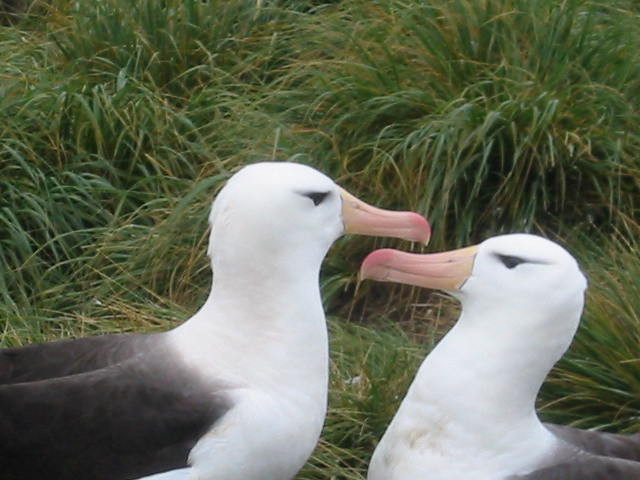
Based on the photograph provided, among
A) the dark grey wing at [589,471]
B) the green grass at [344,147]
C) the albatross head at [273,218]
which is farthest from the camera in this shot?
the green grass at [344,147]

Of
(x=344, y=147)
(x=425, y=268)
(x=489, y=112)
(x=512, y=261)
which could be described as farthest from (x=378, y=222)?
(x=344, y=147)

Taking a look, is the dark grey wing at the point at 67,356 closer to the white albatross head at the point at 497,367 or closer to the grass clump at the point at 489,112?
the white albatross head at the point at 497,367

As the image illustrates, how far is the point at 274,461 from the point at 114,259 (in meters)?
2.23

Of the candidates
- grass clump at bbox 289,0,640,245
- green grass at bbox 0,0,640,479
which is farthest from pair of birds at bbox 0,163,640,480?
grass clump at bbox 289,0,640,245

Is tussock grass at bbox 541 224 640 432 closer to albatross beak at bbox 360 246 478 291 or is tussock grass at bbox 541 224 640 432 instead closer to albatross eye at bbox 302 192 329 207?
albatross beak at bbox 360 246 478 291

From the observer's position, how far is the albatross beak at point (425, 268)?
11.8 feet

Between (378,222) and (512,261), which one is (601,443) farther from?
(378,222)

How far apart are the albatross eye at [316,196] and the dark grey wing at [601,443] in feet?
2.75

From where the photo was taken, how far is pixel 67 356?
12.4 ft

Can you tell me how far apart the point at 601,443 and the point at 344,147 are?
222cm

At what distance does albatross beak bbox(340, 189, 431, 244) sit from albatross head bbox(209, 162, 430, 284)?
94 mm

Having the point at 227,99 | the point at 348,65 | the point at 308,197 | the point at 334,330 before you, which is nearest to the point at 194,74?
the point at 227,99

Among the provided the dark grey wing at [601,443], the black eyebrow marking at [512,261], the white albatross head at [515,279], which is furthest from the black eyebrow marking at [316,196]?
the dark grey wing at [601,443]

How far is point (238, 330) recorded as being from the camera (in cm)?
366
